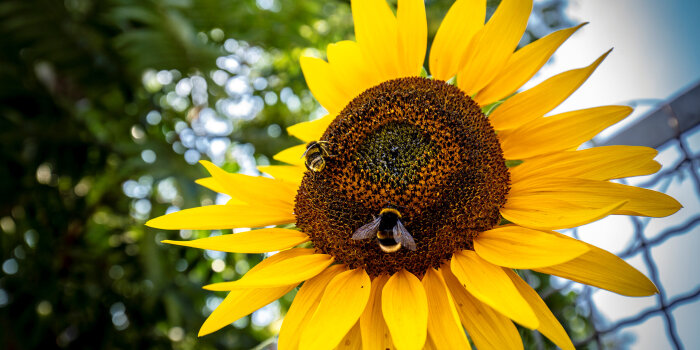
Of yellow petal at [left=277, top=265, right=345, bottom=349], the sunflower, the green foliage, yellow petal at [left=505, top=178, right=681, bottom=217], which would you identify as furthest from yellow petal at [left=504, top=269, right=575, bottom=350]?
the green foliage

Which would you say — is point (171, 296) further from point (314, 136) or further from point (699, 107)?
point (699, 107)

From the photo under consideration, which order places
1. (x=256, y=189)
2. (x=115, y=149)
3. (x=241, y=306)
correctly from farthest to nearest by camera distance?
(x=115, y=149) < (x=256, y=189) < (x=241, y=306)

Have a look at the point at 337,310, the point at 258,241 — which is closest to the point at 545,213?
the point at 337,310

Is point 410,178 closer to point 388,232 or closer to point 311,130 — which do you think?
point 388,232

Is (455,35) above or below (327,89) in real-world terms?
above

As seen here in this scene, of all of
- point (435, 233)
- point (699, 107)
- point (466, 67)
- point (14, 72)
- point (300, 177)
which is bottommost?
point (14, 72)

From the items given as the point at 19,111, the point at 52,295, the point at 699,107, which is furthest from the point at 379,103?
the point at 19,111

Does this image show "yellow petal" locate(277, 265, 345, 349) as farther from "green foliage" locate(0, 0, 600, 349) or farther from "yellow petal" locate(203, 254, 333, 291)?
"green foliage" locate(0, 0, 600, 349)
